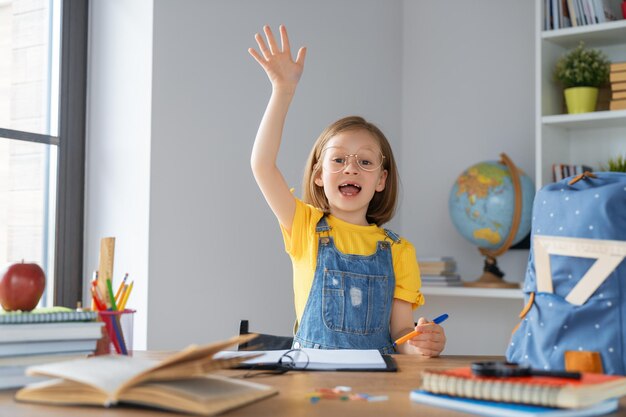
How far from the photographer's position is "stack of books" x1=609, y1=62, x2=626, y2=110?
108 inches

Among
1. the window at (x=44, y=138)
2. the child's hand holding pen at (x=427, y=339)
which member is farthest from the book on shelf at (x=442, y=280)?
the child's hand holding pen at (x=427, y=339)

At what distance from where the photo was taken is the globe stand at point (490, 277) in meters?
3.04

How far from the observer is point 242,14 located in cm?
255

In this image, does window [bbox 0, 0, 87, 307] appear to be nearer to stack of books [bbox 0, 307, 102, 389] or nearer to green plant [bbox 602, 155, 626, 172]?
stack of books [bbox 0, 307, 102, 389]

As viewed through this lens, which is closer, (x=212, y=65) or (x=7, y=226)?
(x=7, y=226)

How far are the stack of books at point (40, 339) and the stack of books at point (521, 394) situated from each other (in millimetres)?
467

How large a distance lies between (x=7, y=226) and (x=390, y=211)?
3.55 ft

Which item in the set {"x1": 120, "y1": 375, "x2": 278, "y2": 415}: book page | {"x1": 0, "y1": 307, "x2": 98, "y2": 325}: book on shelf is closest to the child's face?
{"x1": 0, "y1": 307, "x2": 98, "y2": 325}: book on shelf

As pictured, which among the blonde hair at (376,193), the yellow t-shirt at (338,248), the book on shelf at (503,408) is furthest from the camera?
the blonde hair at (376,193)

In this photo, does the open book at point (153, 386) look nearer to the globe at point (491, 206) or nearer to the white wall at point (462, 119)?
the globe at point (491, 206)

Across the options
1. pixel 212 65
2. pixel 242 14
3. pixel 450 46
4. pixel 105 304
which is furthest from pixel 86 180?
pixel 450 46

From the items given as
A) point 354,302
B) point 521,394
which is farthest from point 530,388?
point 354,302

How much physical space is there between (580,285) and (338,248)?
0.74 m

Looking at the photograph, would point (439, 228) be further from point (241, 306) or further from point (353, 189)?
point (353, 189)
